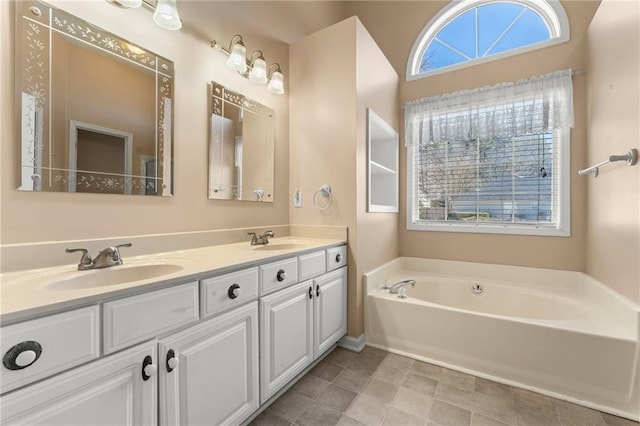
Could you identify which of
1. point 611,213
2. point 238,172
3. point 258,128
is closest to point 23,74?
point 238,172

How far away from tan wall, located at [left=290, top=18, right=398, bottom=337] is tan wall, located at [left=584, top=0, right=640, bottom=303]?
61.9 inches

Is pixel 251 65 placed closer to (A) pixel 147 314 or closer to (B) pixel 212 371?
(A) pixel 147 314

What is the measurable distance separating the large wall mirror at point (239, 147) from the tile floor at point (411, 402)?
1340mm

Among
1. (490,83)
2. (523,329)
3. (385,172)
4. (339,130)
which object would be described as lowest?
(523,329)

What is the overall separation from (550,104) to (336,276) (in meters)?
2.38

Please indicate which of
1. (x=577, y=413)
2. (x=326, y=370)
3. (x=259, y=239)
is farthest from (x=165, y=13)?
(x=577, y=413)

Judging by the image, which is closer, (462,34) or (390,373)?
(390,373)

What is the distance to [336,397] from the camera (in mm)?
1596

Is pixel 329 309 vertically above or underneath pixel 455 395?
above

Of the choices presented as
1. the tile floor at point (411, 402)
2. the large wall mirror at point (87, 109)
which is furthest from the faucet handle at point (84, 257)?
the tile floor at point (411, 402)

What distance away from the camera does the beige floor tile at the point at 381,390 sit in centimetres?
160

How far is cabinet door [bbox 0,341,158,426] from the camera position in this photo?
67 cm

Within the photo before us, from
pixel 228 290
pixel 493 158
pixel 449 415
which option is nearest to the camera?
pixel 228 290

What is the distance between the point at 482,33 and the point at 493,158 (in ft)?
4.24
